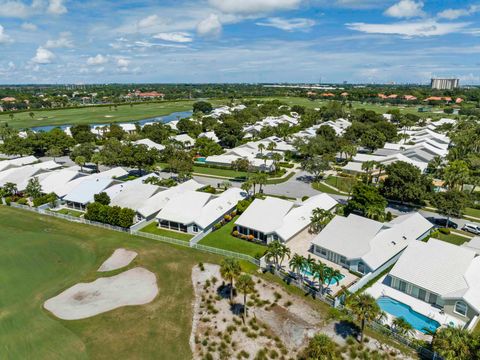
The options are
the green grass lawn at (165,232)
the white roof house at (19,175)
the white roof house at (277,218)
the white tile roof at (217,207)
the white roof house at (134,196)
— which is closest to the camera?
the white roof house at (277,218)

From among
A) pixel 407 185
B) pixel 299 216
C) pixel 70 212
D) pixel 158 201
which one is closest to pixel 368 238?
pixel 299 216

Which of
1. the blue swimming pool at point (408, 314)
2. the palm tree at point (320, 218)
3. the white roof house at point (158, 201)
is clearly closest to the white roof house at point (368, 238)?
the palm tree at point (320, 218)

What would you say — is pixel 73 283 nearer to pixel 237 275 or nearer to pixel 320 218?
pixel 237 275

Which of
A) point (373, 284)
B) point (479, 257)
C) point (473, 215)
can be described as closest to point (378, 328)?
point (373, 284)

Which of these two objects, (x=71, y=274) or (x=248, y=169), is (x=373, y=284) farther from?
(x=248, y=169)

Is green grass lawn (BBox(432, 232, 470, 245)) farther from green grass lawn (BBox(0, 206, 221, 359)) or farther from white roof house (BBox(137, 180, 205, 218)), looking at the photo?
white roof house (BBox(137, 180, 205, 218))

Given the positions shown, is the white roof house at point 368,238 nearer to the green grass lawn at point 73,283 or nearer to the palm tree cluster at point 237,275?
the palm tree cluster at point 237,275

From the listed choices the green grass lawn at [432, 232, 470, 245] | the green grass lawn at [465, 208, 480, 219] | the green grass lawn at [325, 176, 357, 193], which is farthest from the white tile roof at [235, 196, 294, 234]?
the green grass lawn at [465, 208, 480, 219]
